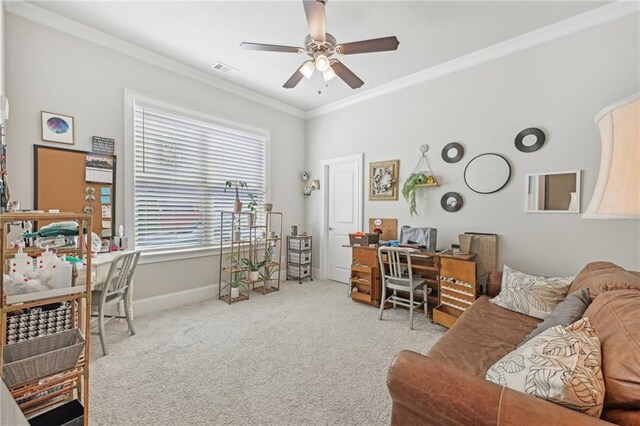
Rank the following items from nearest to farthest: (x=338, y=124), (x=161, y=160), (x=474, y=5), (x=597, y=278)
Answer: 1. (x=597, y=278)
2. (x=474, y=5)
3. (x=161, y=160)
4. (x=338, y=124)

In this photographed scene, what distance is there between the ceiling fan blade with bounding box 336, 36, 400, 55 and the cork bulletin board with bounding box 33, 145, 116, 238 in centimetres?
265

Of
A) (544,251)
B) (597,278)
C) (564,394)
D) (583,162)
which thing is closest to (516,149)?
(583,162)

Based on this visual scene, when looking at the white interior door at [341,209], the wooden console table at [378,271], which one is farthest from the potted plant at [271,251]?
the wooden console table at [378,271]

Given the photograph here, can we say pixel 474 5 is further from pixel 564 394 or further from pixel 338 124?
pixel 564 394

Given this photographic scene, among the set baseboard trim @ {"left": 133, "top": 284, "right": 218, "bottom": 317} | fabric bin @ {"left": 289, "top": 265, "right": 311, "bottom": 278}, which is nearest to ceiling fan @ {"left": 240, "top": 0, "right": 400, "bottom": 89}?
baseboard trim @ {"left": 133, "top": 284, "right": 218, "bottom": 317}

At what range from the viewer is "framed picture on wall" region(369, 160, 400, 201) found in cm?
388

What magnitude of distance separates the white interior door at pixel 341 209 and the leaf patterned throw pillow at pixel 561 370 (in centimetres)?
324

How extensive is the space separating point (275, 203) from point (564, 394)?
13.5 ft

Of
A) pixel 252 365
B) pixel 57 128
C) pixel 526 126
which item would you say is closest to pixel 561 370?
pixel 252 365

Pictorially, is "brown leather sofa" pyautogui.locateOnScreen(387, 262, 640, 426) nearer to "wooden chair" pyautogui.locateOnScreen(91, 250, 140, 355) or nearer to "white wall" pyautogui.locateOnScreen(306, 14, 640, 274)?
"white wall" pyautogui.locateOnScreen(306, 14, 640, 274)

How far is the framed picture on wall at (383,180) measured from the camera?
3.88m

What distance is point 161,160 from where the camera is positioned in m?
3.35

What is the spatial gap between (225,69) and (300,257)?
2.93 m

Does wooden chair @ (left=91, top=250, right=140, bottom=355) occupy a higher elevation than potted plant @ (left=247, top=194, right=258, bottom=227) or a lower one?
lower
